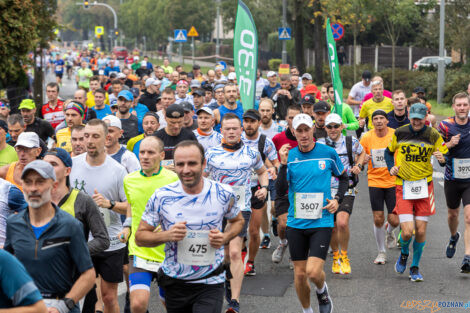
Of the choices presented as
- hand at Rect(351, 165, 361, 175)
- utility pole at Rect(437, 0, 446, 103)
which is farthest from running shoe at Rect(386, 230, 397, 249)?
utility pole at Rect(437, 0, 446, 103)

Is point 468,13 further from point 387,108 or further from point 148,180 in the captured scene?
point 148,180

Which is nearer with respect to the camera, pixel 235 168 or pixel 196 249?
pixel 196 249

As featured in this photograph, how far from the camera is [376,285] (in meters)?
8.73

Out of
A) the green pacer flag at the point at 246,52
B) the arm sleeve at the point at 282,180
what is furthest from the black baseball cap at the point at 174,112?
the arm sleeve at the point at 282,180

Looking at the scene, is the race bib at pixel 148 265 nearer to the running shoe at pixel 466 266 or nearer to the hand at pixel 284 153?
the hand at pixel 284 153

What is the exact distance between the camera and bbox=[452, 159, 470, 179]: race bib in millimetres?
9766

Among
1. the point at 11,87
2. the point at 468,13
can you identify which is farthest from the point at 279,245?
the point at 468,13

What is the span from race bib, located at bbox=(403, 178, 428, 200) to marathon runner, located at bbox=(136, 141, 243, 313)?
419 cm

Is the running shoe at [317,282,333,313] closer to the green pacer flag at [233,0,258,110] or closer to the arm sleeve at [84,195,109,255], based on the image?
the arm sleeve at [84,195,109,255]

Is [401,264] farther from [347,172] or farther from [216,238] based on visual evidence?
[216,238]

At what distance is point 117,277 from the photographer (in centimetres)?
695

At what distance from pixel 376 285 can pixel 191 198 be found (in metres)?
4.13

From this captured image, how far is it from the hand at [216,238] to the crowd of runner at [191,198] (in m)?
0.01

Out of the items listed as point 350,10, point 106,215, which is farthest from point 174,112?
point 350,10
